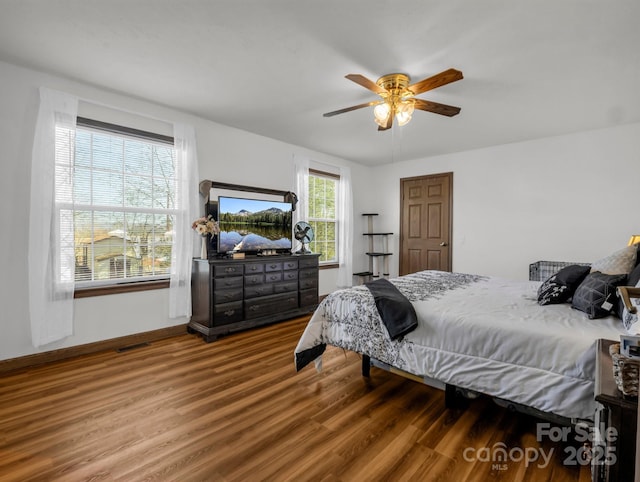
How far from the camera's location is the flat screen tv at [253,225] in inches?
156

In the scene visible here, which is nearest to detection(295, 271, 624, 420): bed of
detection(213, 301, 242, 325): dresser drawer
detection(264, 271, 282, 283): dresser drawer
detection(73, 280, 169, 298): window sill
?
detection(213, 301, 242, 325): dresser drawer

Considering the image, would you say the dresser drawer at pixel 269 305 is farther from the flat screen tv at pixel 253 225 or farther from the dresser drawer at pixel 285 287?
the flat screen tv at pixel 253 225

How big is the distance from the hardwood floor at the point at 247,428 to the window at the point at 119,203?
1.02 metres

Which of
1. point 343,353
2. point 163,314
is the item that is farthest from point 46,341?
point 343,353

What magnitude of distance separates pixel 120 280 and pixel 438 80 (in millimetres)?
3498

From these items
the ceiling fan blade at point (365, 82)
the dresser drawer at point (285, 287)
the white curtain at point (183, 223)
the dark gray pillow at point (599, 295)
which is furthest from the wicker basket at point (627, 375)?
the white curtain at point (183, 223)

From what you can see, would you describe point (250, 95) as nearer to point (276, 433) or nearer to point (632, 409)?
point (276, 433)

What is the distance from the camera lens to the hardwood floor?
159cm

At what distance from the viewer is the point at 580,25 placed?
6.88 ft

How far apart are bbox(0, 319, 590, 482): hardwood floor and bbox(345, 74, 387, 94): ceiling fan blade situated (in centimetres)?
227

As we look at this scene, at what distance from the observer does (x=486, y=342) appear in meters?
1.87

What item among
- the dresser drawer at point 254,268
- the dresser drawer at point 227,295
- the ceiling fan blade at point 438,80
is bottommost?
the dresser drawer at point 227,295

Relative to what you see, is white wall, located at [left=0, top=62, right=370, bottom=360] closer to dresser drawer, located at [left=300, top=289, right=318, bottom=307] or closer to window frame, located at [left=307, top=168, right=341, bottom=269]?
window frame, located at [left=307, top=168, right=341, bottom=269]

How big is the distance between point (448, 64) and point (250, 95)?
183cm
